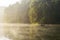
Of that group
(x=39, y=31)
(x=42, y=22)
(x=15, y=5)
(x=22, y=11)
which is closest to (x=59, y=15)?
(x=42, y=22)

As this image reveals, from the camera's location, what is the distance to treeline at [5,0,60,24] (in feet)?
5.84

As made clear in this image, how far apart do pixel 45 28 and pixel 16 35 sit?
45cm

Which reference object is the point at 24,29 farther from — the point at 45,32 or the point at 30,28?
the point at 45,32

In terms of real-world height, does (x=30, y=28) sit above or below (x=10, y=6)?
below

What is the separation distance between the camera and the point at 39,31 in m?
1.77

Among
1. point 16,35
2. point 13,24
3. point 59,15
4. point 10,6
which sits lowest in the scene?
point 16,35

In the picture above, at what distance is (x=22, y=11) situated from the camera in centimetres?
181

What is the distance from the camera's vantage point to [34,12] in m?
1.80

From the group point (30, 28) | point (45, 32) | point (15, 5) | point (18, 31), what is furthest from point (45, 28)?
point (15, 5)

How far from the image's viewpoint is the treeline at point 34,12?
1.78 metres

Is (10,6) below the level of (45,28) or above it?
above

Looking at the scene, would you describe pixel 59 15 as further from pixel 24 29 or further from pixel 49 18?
pixel 24 29

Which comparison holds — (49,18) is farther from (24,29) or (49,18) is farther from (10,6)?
(10,6)

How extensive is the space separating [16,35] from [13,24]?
0.17m
